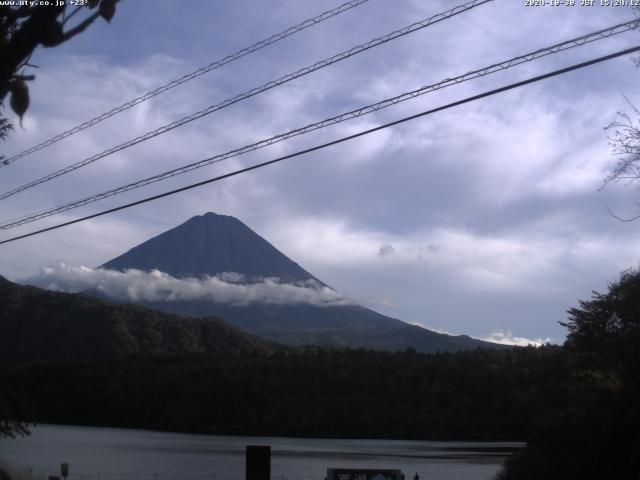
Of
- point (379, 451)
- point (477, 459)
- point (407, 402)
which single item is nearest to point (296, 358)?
point (407, 402)

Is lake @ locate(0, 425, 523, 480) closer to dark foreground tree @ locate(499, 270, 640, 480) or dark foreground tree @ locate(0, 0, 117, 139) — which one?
dark foreground tree @ locate(499, 270, 640, 480)

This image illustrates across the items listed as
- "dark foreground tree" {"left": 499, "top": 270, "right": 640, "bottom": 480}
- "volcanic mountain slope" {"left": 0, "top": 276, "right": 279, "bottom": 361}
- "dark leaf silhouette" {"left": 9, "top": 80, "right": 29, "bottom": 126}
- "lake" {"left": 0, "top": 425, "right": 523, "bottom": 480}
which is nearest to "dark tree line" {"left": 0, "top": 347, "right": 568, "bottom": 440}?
"lake" {"left": 0, "top": 425, "right": 523, "bottom": 480}

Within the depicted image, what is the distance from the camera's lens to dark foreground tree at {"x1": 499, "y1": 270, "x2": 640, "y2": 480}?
62.3 feet

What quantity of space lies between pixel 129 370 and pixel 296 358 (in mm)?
23562

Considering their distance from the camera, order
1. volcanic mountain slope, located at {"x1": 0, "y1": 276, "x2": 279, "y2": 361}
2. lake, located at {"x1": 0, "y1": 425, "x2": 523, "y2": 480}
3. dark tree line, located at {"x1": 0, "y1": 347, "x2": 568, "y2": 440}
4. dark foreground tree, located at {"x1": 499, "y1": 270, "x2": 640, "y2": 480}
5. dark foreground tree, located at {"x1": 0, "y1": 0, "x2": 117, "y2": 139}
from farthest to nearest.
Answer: volcanic mountain slope, located at {"x1": 0, "y1": 276, "x2": 279, "y2": 361}
dark tree line, located at {"x1": 0, "y1": 347, "x2": 568, "y2": 440}
lake, located at {"x1": 0, "y1": 425, "x2": 523, "y2": 480}
dark foreground tree, located at {"x1": 499, "y1": 270, "x2": 640, "y2": 480}
dark foreground tree, located at {"x1": 0, "y1": 0, "x2": 117, "y2": 139}

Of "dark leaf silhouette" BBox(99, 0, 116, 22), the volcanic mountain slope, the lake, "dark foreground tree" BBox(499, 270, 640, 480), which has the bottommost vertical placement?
the lake

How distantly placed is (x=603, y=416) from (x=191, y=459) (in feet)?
127

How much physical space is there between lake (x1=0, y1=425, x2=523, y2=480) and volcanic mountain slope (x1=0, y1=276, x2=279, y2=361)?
40732 millimetres

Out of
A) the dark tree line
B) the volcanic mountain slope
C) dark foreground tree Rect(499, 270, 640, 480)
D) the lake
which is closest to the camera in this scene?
dark foreground tree Rect(499, 270, 640, 480)

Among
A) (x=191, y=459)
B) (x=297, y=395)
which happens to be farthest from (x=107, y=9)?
(x=297, y=395)

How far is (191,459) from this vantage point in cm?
5428

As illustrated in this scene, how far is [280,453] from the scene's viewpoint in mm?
62594

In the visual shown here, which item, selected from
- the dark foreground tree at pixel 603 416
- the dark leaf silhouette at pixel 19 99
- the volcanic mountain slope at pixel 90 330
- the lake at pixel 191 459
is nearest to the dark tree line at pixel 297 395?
the lake at pixel 191 459

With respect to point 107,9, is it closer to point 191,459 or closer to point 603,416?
point 603,416
